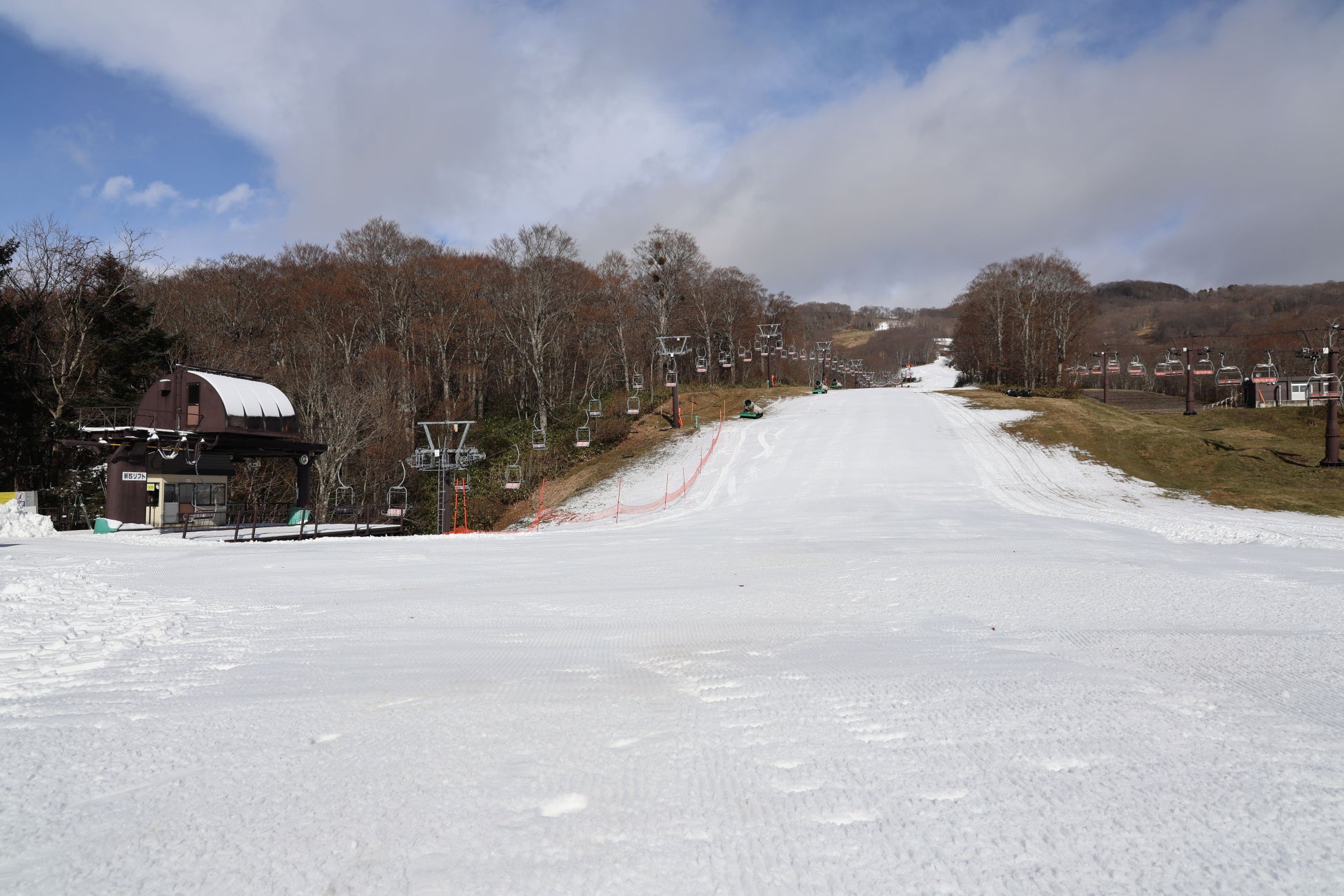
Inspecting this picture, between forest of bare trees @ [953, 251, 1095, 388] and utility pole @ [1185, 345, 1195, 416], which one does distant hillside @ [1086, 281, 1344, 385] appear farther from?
utility pole @ [1185, 345, 1195, 416]

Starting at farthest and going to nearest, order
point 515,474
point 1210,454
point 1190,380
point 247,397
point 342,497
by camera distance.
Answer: point 1190,380 < point 342,497 < point 515,474 < point 1210,454 < point 247,397

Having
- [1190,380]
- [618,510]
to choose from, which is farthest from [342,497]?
[1190,380]

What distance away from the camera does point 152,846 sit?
2.93 meters

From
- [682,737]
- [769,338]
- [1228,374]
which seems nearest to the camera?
[682,737]

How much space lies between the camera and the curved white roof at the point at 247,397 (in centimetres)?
2709

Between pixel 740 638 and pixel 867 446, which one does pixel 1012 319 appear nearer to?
pixel 867 446

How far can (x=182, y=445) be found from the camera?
84.1 ft

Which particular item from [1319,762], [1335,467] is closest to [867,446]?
[1335,467]

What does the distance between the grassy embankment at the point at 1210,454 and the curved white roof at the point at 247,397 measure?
1372 inches

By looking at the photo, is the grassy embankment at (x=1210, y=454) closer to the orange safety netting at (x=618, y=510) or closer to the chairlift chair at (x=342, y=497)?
the orange safety netting at (x=618, y=510)

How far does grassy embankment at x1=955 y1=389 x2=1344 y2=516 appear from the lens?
1040 inches

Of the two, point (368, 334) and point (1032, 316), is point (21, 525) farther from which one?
point (1032, 316)

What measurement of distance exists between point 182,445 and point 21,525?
5.53 meters

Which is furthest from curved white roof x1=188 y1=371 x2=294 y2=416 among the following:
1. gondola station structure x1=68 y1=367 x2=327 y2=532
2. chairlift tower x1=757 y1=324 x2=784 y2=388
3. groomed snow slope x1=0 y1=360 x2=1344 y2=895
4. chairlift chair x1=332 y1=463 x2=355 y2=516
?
chairlift tower x1=757 y1=324 x2=784 y2=388
